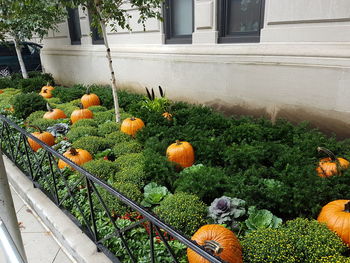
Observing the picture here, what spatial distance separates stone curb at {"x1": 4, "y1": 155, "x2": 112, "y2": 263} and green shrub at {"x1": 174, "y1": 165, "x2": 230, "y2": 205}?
1112mm

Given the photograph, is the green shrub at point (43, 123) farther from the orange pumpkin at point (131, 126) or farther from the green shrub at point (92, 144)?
the orange pumpkin at point (131, 126)

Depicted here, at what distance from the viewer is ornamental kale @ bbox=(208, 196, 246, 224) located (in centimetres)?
267

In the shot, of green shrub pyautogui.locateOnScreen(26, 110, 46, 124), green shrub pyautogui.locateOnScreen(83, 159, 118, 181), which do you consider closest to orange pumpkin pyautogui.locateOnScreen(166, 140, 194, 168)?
green shrub pyautogui.locateOnScreen(83, 159, 118, 181)

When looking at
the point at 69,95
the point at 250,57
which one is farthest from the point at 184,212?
the point at 69,95

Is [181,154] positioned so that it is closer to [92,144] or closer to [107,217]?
[107,217]

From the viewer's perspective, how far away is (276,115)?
18.6 ft

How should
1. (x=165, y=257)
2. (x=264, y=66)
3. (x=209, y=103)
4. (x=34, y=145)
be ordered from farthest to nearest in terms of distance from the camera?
1. (x=209, y=103)
2. (x=264, y=66)
3. (x=34, y=145)
4. (x=165, y=257)

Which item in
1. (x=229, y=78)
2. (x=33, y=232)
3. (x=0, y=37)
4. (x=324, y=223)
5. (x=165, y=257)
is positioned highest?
(x=0, y=37)

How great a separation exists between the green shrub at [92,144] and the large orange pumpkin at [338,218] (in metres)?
3.29

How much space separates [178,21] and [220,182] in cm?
562

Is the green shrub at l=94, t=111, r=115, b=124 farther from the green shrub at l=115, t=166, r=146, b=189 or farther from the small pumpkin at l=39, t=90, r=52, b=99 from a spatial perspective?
the small pumpkin at l=39, t=90, r=52, b=99

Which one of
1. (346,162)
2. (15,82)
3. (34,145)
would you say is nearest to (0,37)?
(15,82)

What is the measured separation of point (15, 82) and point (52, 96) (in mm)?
3452

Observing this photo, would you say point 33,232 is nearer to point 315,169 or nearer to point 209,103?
point 315,169
